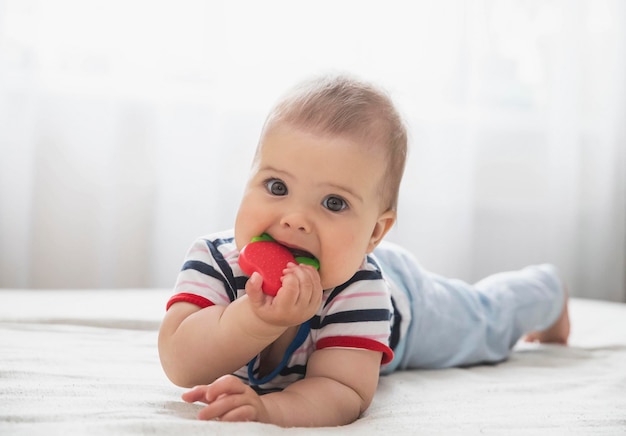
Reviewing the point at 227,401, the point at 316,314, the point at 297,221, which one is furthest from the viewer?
the point at 316,314

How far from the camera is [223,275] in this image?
92 cm

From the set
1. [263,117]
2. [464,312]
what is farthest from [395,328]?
[263,117]

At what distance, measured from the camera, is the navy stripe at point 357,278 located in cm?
94

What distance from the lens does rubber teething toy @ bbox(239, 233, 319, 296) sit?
2.55ft

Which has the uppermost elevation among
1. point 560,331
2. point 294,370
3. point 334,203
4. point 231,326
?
point 334,203

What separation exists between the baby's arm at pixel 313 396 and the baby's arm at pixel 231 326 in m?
0.06

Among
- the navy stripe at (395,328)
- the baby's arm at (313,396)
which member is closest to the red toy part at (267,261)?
the baby's arm at (313,396)

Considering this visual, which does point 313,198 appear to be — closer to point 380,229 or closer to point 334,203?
point 334,203

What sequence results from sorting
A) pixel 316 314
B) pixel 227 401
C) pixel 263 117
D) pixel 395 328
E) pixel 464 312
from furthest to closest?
1. pixel 263 117
2. pixel 464 312
3. pixel 395 328
4. pixel 316 314
5. pixel 227 401

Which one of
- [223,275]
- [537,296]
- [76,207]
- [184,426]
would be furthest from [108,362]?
[76,207]

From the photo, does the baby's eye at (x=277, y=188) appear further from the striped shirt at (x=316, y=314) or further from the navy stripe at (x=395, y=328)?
the navy stripe at (x=395, y=328)

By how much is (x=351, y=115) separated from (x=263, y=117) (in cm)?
126

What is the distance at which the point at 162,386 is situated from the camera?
0.91 m

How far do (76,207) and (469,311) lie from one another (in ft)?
3.73
